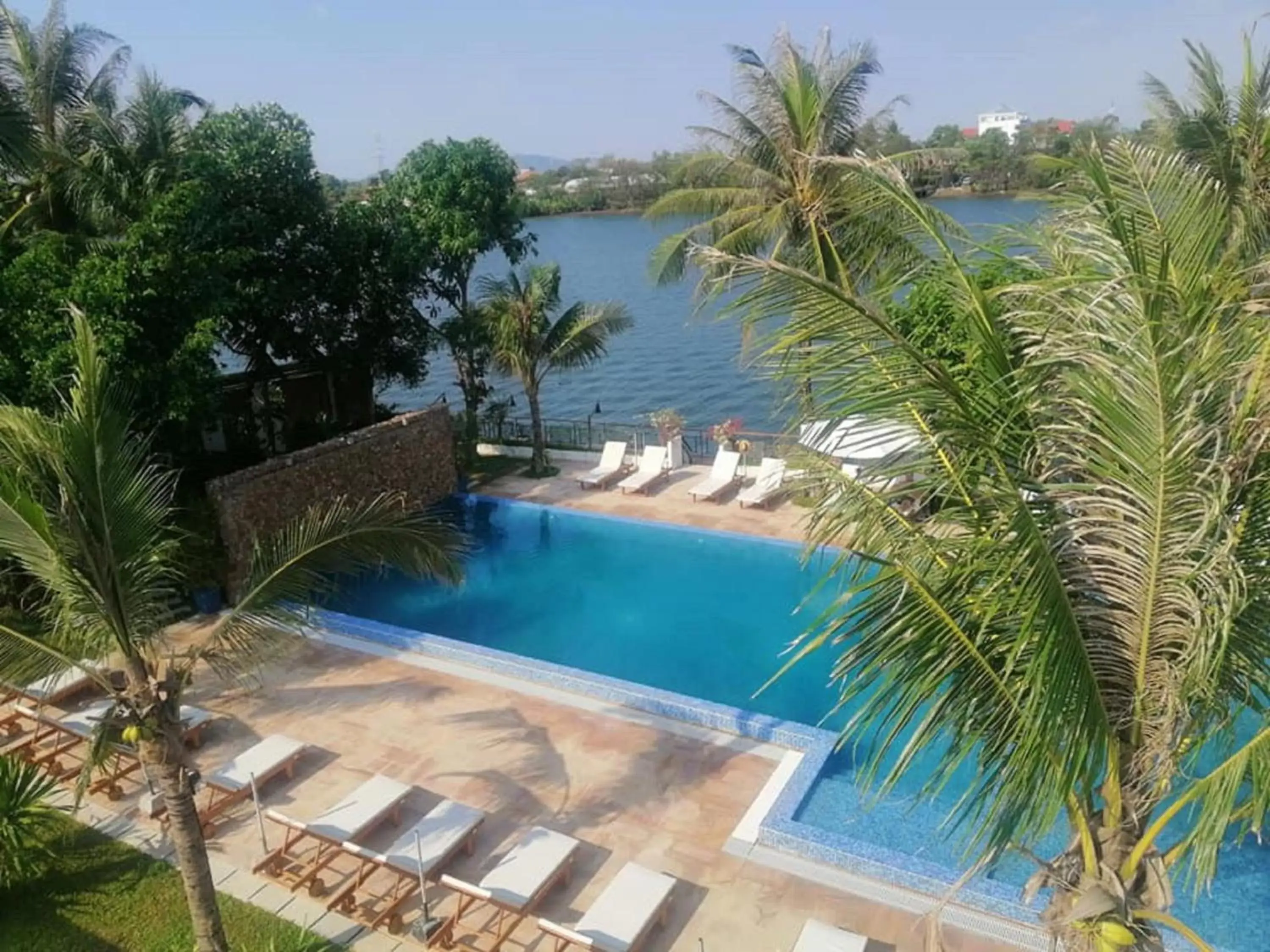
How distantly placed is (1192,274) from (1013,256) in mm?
706

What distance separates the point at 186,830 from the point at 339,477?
31.6ft

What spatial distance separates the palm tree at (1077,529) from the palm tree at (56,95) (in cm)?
1355

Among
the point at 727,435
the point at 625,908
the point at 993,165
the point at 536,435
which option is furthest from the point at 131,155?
the point at 993,165

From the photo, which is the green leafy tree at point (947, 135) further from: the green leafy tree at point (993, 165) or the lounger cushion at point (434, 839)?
the lounger cushion at point (434, 839)

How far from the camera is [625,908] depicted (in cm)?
645

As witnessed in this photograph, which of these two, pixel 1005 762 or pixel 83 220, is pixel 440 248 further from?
pixel 1005 762

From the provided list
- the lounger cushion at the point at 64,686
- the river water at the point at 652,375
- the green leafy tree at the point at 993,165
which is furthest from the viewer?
the river water at the point at 652,375

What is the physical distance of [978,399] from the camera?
3.70 m

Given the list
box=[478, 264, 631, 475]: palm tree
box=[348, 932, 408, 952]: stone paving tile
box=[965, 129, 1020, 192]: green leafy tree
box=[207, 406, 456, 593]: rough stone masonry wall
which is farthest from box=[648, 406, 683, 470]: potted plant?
box=[348, 932, 408, 952]: stone paving tile

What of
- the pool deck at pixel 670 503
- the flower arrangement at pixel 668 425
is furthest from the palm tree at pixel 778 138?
the pool deck at pixel 670 503

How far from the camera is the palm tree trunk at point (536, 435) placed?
1827 centimetres

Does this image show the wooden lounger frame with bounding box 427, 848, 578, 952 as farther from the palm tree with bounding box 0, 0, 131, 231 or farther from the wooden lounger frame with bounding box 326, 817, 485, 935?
the palm tree with bounding box 0, 0, 131, 231

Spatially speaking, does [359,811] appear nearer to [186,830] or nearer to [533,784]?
[533,784]

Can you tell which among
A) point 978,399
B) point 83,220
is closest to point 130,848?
point 978,399
